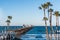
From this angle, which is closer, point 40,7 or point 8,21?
point 40,7

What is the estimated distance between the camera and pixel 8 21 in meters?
92.9

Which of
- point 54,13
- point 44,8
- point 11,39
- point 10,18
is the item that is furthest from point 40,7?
point 10,18

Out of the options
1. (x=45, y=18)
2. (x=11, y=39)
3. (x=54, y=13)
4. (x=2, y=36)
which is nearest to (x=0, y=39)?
(x=2, y=36)

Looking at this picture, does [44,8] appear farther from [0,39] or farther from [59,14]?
[0,39]

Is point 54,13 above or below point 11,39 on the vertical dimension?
above

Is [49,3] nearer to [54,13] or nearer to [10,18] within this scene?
[54,13]

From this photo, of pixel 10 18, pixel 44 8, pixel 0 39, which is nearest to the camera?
pixel 0 39

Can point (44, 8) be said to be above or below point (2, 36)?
above

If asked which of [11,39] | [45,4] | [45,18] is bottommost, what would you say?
[11,39]

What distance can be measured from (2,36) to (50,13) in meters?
13.9

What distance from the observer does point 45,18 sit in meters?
54.5

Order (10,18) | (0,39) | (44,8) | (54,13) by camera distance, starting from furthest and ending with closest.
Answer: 1. (10,18)
2. (54,13)
3. (44,8)
4. (0,39)

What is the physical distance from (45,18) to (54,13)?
232 inches

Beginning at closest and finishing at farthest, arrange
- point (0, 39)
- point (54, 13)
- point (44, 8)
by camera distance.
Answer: point (0, 39) < point (44, 8) < point (54, 13)
